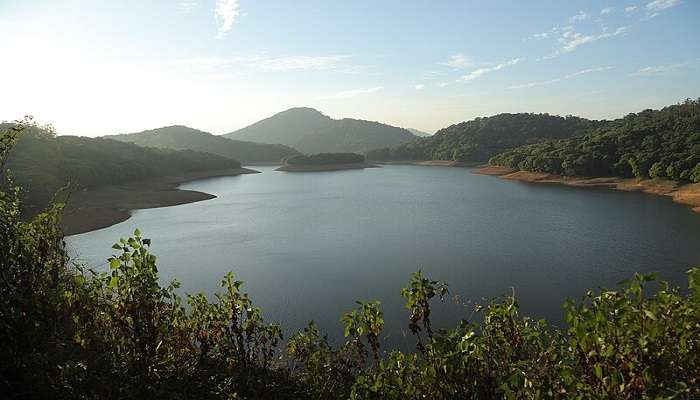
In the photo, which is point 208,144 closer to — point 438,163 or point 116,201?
point 438,163

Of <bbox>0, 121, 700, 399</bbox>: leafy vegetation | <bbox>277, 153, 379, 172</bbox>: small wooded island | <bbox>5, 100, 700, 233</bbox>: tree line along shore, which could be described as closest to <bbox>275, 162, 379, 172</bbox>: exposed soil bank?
<bbox>277, 153, 379, 172</bbox>: small wooded island

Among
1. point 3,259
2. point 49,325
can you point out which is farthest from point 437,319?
point 3,259

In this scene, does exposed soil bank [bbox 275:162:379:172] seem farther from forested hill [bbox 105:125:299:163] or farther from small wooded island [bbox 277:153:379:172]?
forested hill [bbox 105:125:299:163]

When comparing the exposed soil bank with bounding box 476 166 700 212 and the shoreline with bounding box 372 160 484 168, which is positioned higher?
the shoreline with bounding box 372 160 484 168

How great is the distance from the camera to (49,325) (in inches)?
224

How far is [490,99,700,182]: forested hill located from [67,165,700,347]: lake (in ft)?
20.8

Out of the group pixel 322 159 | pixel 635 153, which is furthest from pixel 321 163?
pixel 635 153

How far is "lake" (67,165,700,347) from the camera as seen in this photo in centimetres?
1941

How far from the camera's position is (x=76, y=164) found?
58.9 meters

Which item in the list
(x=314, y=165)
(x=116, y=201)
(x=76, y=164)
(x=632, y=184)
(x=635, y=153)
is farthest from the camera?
(x=314, y=165)

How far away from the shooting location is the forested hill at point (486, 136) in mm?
118688

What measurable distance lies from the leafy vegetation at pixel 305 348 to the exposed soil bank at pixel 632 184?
48186 mm

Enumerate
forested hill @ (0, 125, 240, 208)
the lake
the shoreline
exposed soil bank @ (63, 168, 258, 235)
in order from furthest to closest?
1. the shoreline
2. forested hill @ (0, 125, 240, 208)
3. exposed soil bank @ (63, 168, 258, 235)
4. the lake

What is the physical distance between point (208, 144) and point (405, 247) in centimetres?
15918
